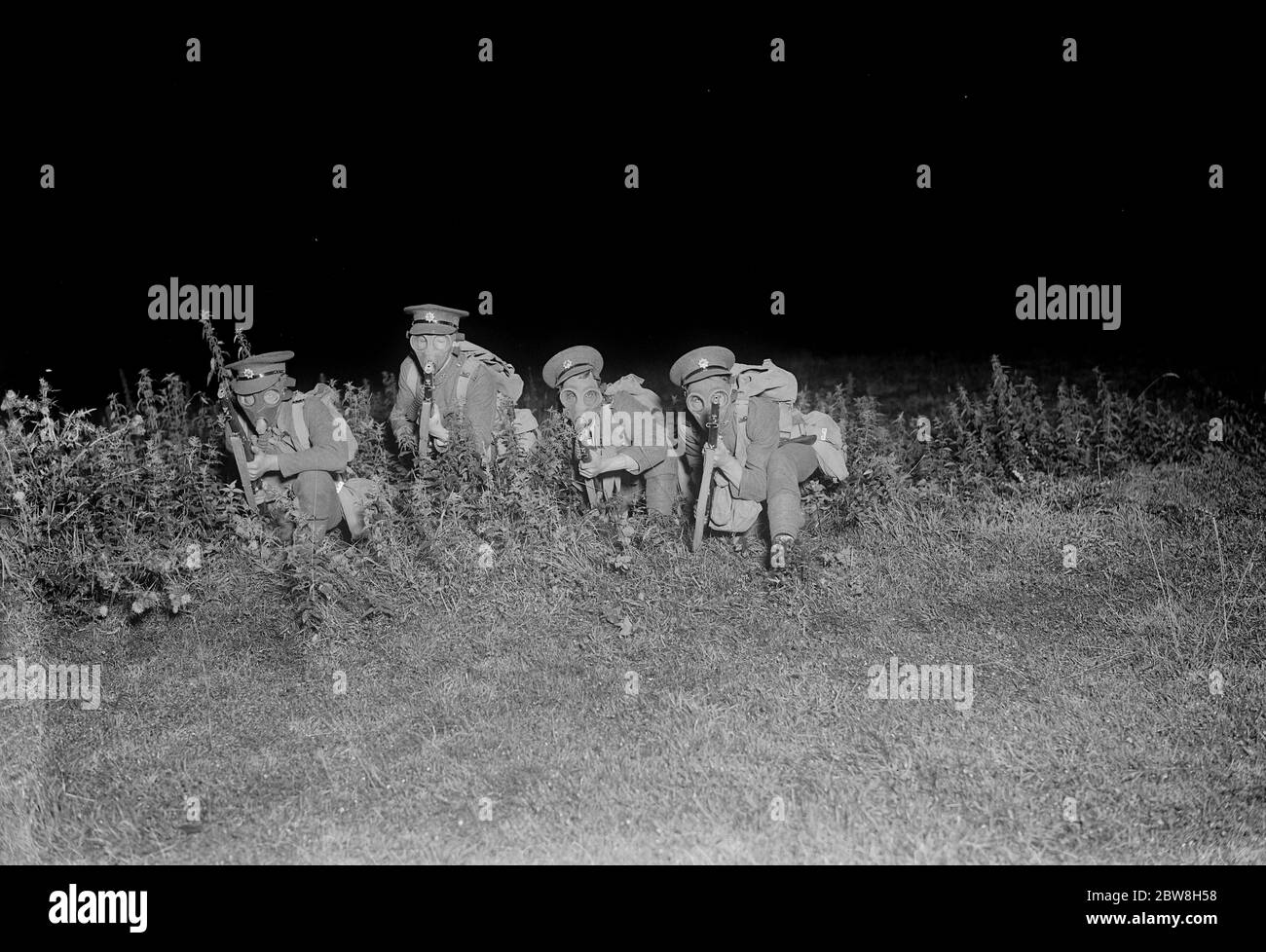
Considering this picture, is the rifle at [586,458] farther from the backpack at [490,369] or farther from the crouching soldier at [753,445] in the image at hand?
the backpack at [490,369]

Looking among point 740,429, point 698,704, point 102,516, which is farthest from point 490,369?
point 698,704

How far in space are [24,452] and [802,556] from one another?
5.08 metres

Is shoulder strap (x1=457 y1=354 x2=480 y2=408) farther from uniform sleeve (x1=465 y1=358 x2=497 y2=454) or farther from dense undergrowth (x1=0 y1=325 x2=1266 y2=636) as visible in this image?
dense undergrowth (x1=0 y1=325 x2=1266 y2=636)

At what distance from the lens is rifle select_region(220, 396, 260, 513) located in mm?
7312

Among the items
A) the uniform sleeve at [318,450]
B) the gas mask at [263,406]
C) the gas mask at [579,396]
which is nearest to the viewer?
the uniform sleeve at [318,450]

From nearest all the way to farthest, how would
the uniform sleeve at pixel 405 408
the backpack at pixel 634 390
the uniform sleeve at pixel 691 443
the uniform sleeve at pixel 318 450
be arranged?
the uniform sleeve at pixel 318 450
the uniform sleeve at pixel 691 443
the backpack at pixel 634 390
the uniform sleeve at pixel 405 408

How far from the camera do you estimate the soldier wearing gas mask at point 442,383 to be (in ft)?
25.7

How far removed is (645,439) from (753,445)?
0.72m

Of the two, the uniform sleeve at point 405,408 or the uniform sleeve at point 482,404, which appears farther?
the uniform sleeve at point 405,408

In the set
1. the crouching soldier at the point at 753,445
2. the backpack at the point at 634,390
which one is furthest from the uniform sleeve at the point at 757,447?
the backpack at the point at 634,390

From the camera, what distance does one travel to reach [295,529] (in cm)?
708

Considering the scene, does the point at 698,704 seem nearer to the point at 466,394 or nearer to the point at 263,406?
the point at 466,394

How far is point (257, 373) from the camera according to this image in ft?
24.0

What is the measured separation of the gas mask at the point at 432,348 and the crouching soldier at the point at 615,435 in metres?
0.74
